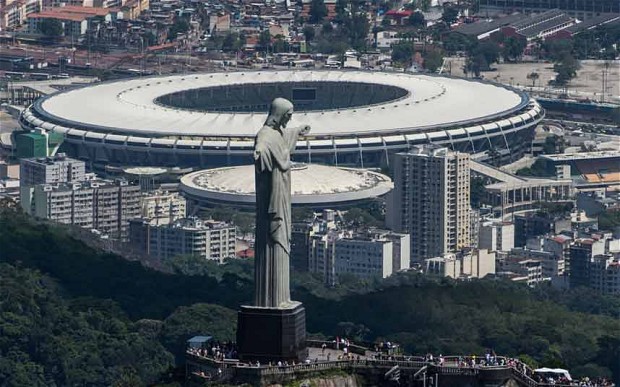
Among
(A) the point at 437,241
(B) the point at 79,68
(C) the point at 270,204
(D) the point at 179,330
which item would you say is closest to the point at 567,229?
(A) the point at 437,241

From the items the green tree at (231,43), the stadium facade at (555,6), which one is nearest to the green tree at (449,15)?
the stadium facade at (555,6)

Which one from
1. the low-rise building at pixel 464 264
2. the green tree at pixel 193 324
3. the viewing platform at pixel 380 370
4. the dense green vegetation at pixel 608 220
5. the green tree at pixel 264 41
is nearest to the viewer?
the viewing platform at pixel 380 370

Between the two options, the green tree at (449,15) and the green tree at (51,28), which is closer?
the green tree at (449,15)

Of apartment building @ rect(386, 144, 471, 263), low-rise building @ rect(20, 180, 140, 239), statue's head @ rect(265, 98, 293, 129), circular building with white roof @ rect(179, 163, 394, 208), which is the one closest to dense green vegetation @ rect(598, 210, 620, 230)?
apartment building @ rect(386, 144, 471, 263)

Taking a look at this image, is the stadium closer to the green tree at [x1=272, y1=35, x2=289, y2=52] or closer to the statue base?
the green tree at [x1=272, y1=35, x2=289, y2=52]

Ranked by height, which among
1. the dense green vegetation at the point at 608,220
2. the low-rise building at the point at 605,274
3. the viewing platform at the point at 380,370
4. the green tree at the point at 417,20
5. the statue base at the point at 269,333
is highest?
the statue base at the point at 269,333

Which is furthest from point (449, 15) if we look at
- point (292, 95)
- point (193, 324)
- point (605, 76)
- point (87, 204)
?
point (193, 324)

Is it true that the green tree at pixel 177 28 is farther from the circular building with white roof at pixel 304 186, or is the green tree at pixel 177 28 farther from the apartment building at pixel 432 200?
the apartment building at pixel 432 200
